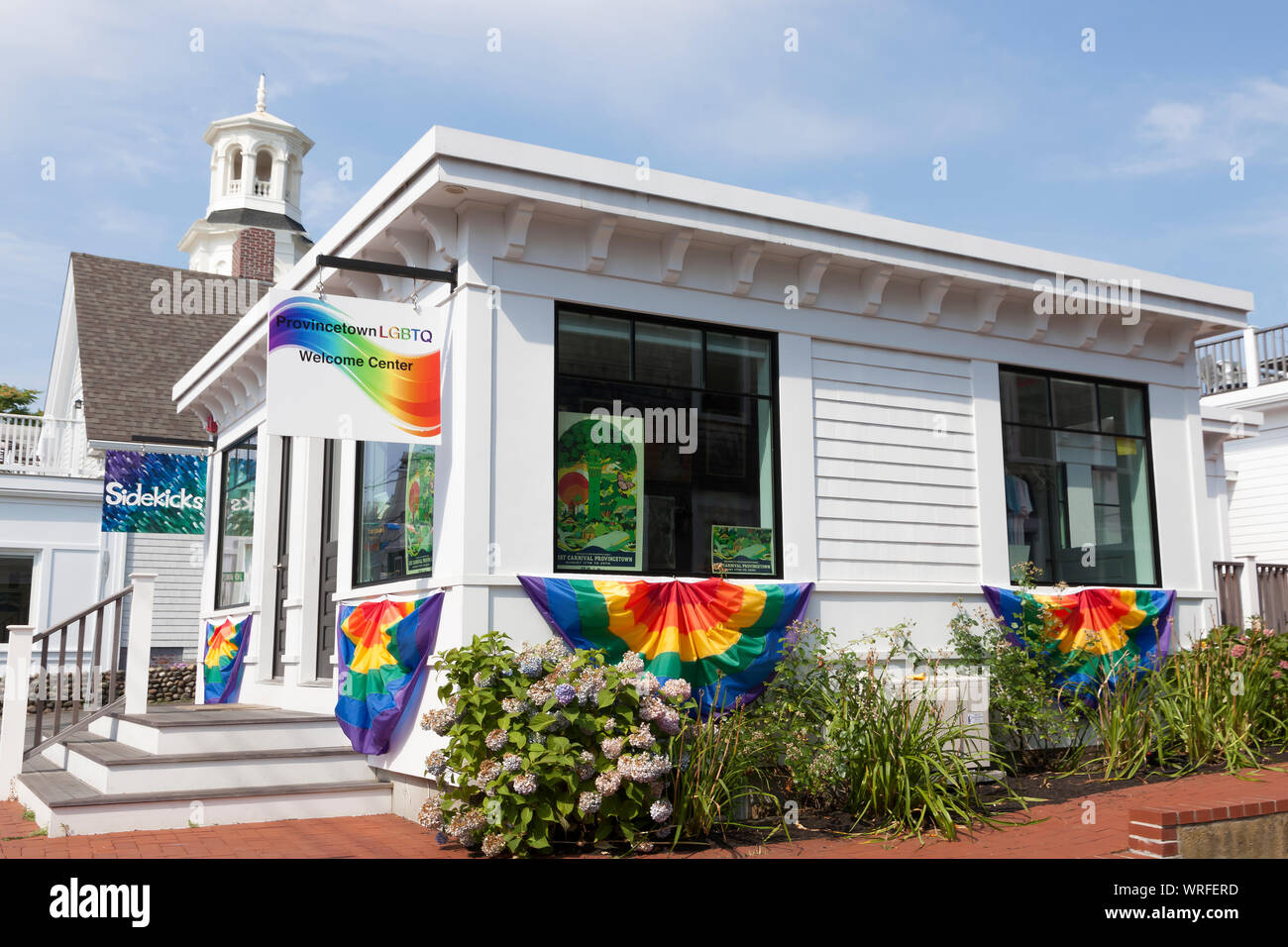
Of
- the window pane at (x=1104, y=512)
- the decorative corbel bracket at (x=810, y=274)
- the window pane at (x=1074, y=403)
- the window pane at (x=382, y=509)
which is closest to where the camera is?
the window pane at (x=382, y=509)

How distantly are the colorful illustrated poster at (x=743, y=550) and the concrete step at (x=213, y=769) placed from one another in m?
3.04

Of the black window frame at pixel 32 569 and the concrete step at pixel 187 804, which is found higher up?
the black window frame at pixel 32 569

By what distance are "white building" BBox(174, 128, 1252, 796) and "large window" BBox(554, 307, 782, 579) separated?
24mm

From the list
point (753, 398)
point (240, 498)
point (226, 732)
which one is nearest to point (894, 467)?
point (753, 398)

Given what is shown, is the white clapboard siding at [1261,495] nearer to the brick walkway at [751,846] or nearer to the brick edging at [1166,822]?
the brick walkway at [751,846]

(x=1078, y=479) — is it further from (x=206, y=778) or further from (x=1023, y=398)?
(x=206, y=778)

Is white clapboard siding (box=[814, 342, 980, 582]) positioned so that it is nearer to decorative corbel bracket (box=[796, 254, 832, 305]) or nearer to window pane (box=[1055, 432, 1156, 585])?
decorative corbel bracket (box=[796, 254, 832, 305])

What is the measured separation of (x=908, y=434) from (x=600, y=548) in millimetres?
3014

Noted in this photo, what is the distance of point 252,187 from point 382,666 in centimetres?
3971

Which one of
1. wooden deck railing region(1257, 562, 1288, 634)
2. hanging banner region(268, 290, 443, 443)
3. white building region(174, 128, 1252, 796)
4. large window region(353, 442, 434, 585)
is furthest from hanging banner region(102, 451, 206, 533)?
wooden deck railing region(1257, 562, 1288, 634)

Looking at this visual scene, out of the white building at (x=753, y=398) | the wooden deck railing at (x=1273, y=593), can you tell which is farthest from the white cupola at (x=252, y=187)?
the wooden deck railing at (x=1273, y=593)

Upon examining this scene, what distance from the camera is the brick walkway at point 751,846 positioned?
6.15 metres

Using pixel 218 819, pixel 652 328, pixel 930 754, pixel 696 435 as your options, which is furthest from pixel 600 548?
pixel 218 819
